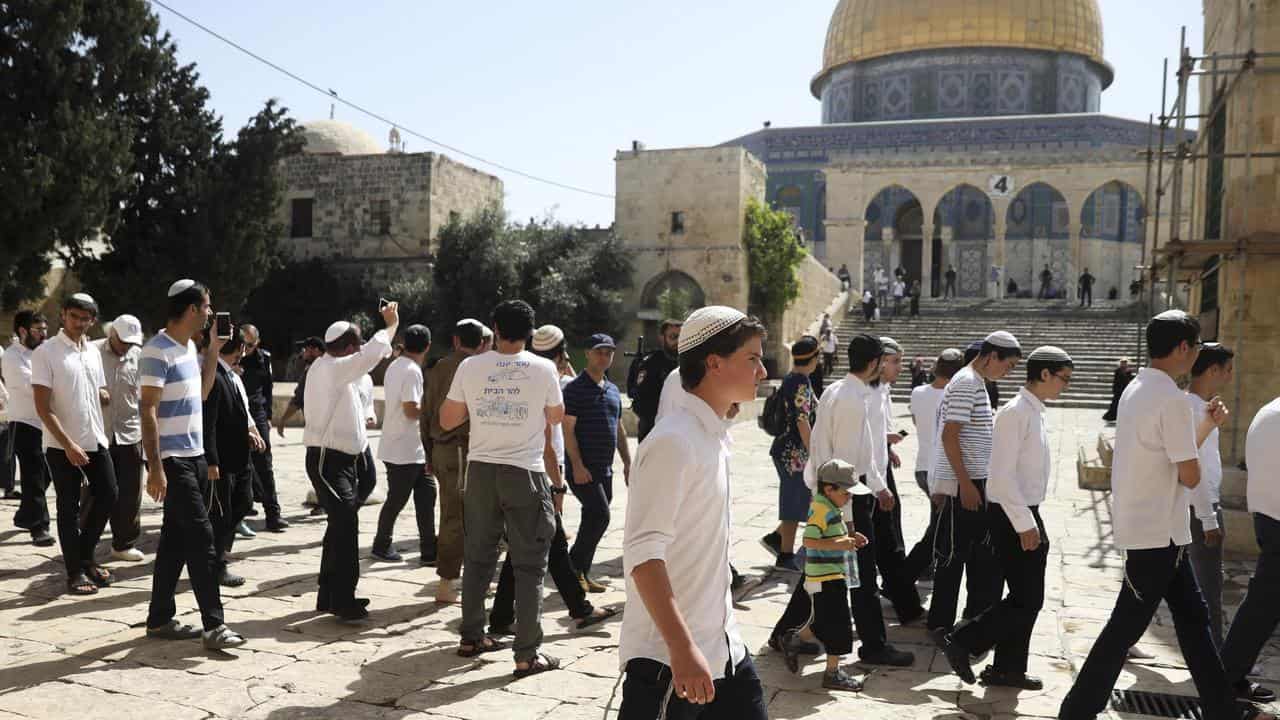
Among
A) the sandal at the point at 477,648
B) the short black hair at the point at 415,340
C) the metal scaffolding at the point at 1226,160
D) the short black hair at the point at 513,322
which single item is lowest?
the sandal at the point at 477,648

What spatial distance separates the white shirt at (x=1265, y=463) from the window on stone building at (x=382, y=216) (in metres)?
26.7

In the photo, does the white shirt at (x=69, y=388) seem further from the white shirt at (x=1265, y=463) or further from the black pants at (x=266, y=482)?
the white shirt at (x=1265, y=463)

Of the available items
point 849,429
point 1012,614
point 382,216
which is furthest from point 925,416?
point 382,216

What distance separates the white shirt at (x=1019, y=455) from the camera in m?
4.39

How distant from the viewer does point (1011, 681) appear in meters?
4.45

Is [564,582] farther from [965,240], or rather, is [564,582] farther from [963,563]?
[965,240]

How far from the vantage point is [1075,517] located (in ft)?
29.5

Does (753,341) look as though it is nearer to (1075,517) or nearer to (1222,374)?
(1222,374)

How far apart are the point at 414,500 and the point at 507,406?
2.36 metres

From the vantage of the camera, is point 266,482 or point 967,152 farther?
point 967,152

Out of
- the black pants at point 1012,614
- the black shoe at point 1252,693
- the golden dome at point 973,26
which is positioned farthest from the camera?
the golden dome at point 973,26

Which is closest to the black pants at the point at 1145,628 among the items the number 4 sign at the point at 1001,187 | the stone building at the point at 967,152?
the stone building at the point at 967,152

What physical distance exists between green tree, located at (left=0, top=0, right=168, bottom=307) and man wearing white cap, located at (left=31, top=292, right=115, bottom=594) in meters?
12.7

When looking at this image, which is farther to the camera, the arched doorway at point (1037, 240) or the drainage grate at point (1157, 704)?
the arched doorway at point (1037, 240)
